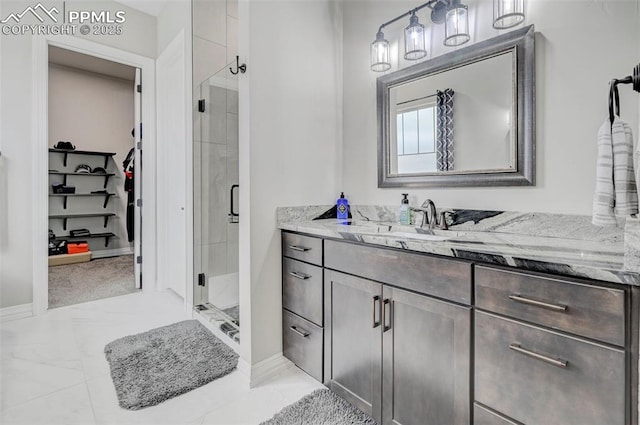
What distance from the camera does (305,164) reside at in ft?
6.95

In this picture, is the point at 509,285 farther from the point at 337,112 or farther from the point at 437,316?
the point at 337,112

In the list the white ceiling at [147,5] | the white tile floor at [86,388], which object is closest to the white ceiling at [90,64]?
the white ceiling at [147,5]

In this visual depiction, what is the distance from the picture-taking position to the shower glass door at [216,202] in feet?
8.05

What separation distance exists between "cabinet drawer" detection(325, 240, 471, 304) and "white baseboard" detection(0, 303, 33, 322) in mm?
2884

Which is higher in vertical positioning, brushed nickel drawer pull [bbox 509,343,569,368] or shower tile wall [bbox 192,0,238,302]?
shower tile wall [bbox 192,0,238,302]

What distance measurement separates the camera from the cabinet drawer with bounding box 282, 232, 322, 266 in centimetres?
175

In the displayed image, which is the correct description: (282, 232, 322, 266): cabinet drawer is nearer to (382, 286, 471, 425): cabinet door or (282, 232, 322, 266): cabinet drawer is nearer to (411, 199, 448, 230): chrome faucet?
(382, 286, 471, 425): cabinet door

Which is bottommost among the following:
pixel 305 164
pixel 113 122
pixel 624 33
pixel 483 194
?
pixel 483 194

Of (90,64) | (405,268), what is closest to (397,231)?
(405,268)

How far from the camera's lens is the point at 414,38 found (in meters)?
1.87

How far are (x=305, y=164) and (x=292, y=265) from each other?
2.23 feet

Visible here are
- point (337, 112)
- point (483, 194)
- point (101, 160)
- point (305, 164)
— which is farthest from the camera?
point (101, 160)

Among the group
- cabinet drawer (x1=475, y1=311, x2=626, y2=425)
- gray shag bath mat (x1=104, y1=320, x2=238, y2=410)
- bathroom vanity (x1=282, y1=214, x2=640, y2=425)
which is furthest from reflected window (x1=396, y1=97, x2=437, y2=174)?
gray shag bath mat (x1=104, y1=320, x2=238, y2=410)

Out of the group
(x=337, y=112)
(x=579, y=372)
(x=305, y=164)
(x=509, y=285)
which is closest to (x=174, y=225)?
(x=305, y=164)
